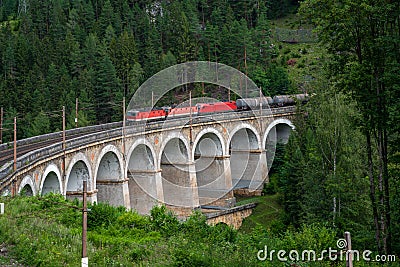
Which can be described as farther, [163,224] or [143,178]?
[143,178]

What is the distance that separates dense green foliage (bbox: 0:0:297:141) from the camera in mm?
64875

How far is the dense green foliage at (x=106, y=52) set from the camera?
64.9 m

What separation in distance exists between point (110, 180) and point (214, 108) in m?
20.1

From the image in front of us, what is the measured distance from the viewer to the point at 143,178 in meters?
47.1

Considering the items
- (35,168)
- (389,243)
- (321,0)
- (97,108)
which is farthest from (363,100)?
(97,108)

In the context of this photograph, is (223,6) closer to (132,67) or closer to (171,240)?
(132,67)

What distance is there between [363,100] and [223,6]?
7717 centimetres

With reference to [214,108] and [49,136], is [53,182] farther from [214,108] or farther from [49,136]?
[214,108]

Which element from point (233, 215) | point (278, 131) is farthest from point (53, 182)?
point (278, 131)

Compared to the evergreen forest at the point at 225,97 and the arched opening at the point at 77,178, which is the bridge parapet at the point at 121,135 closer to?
the arched opening at the point at 77,178

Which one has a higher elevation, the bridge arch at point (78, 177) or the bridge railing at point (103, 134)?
the bridge railing at point (103, 134)

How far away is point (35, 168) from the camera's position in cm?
3073

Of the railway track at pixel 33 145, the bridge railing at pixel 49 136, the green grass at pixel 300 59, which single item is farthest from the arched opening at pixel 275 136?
the railway track at pixel 33 145

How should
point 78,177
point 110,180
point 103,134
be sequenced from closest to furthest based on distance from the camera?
1. point 78,177
2. point 103,134
3. point 110,180
